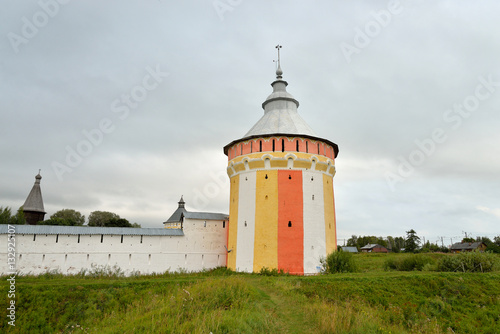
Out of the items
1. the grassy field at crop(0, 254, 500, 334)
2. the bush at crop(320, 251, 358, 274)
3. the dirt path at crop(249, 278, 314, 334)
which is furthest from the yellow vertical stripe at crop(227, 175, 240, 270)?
the dirt path at crop(249, 278, 314, 334)

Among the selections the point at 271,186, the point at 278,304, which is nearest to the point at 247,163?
the point at 271,186

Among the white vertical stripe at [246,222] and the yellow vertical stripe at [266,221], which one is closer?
the yellow vertical stripe at [266,221]

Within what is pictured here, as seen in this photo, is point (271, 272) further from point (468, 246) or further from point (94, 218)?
point (468, 246)

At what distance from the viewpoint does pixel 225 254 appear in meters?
20.1

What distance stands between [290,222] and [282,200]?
130 centimetres

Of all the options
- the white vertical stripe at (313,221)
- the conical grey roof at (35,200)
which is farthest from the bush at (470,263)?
the conical grey roof at (35,200)

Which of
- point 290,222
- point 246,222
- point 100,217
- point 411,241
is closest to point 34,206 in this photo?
point 100,217

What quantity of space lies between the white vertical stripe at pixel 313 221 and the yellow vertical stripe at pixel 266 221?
66.9 inches

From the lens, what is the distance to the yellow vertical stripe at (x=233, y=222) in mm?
17847

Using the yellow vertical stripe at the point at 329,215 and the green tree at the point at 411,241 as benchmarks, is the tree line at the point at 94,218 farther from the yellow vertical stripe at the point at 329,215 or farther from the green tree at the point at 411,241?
the green tree at the point at 411,241

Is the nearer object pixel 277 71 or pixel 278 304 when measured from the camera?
pixel 278 304

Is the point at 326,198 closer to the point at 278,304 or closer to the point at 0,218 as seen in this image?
the point at 278,304

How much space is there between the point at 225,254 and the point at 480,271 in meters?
14.0

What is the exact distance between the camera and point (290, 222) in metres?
16.4
